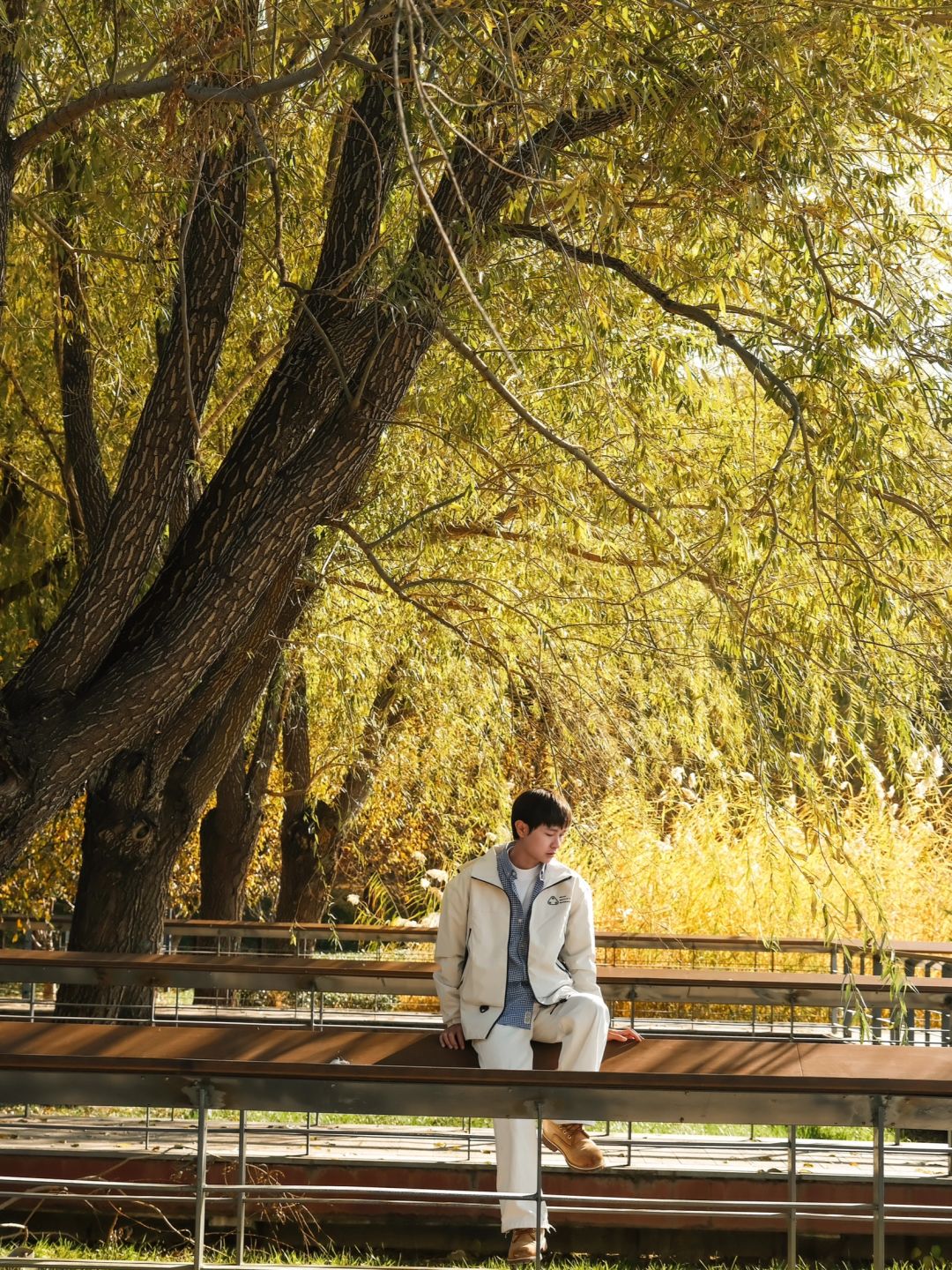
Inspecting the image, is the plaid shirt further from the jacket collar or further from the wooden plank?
the wooden plank

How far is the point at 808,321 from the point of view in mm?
6125

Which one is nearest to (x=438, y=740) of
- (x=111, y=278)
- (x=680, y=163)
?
(x=111, y=278)

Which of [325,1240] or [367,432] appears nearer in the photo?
[367,432]

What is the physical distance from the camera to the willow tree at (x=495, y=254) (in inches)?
190

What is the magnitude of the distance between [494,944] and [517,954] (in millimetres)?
84

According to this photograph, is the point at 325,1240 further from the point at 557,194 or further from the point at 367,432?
the point at 557,194

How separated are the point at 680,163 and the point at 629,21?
52 centimetres

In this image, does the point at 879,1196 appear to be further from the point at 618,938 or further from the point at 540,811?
the point at 618,938

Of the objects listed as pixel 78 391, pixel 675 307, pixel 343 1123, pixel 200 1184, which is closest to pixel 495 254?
pixel 675 307

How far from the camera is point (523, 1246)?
4.34 metres

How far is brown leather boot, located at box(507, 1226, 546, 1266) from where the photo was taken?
Answer: 4.32 metres

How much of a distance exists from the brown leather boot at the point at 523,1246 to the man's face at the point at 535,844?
113 cm

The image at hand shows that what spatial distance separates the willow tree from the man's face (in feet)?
3.17

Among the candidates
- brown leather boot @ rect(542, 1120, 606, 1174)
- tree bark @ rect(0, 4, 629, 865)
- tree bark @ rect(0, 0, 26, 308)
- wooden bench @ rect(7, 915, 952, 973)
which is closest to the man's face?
brown leather boot @ rect(542, 1120, 606, 1174)
